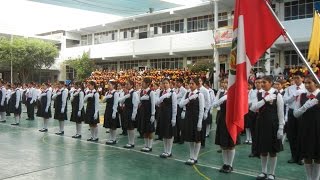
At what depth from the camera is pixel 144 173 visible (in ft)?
20.6

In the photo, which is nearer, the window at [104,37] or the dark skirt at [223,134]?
the dark skirt at [223,134]

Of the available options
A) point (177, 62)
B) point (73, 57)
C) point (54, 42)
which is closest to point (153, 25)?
point (177, 62)

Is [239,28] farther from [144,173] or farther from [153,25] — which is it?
[153,25]

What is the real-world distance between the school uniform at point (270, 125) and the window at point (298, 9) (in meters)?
16.5

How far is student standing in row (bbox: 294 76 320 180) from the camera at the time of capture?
5.14m

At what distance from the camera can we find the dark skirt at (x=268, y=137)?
5.75 metres

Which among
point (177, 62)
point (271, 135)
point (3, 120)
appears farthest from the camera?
point (177, 62)

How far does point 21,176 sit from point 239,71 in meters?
4.19

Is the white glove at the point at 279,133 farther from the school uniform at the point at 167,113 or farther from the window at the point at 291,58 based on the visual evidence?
the window at the point at 291,58

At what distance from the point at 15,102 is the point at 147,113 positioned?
7011 mm

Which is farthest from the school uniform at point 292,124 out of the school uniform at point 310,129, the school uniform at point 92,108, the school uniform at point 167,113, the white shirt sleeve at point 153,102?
the school uniform at point 92,108

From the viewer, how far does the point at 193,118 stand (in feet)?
23.1

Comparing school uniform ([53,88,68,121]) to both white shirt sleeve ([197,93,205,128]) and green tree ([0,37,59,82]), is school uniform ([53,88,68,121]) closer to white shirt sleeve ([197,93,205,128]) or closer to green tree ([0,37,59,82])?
white shirt sleeve ([197,93,205,128])

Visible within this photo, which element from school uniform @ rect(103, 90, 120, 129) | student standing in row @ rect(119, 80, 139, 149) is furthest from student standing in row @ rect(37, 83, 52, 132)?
student standing in row @ rect(119, 80, 139, 149)
